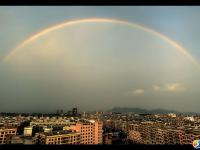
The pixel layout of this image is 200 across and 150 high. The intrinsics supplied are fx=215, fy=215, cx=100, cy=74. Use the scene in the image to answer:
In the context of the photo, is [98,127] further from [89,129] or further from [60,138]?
[60,138]

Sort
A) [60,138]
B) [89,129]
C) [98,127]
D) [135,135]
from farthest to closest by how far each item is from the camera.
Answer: [135,135] → [89,129] → [98,127] → [60,138]

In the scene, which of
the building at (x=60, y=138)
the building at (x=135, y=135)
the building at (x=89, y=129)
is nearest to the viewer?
the building at (x=60, y=138)

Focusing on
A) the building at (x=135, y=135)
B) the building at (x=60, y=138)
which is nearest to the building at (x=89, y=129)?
the building at (x=60, y=138)

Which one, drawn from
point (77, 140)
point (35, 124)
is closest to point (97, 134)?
point (77, 140)

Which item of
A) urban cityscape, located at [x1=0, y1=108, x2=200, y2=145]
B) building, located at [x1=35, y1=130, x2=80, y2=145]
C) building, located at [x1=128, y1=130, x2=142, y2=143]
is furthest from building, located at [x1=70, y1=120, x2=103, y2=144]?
building, located at [x1=128, y1=130, x2=142, y2=143]

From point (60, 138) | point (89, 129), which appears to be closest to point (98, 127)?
point (89, 129)

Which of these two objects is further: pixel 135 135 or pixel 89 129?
pixel 135 135

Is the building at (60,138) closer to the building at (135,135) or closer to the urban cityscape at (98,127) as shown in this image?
the urban cityscape at (98,127)

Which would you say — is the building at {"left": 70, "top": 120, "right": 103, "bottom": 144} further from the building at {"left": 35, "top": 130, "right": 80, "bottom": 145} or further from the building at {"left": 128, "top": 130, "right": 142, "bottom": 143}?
the building at {"left": 128, "top": 130, "right": 142, "bottom": 143}
